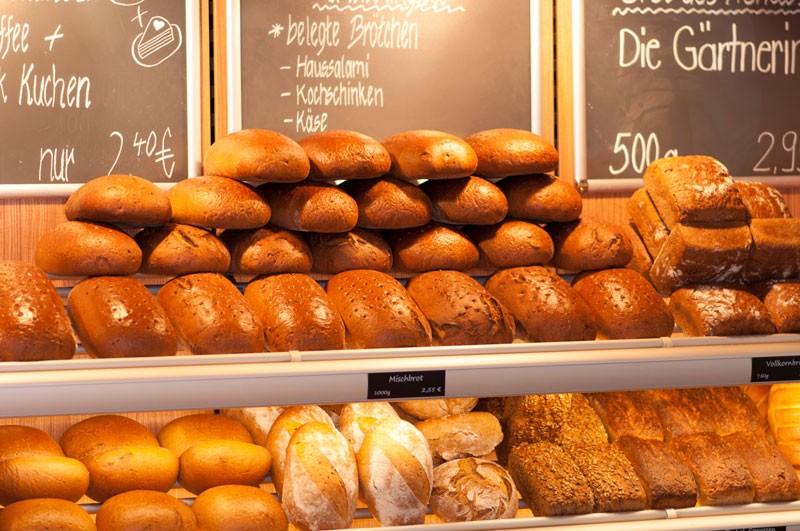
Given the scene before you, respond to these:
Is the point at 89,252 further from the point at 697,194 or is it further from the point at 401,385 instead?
the point at 697,194

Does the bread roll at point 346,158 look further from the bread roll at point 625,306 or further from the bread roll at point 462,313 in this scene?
the bread roll at point 625,306

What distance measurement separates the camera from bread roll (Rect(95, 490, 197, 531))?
2.15 m

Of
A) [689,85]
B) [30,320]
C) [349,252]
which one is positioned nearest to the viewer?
[30,320]

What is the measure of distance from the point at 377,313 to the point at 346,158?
435 millimetres

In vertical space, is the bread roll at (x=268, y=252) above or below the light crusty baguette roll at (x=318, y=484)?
above

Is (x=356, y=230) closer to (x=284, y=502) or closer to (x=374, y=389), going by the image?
(x=374, y=389)

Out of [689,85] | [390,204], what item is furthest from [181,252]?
[689,85]

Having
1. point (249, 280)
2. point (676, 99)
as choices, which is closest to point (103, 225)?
point (249, 280)

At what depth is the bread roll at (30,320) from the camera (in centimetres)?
203

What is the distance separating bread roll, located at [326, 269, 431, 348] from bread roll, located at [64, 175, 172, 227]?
49 cm

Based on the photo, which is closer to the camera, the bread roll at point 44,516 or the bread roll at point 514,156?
the bread roll at point 44,516

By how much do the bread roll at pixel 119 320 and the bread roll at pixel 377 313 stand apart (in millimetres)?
432

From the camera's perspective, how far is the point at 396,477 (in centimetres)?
232

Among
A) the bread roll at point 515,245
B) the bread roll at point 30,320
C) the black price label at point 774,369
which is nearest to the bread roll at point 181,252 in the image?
the bread roll at point 30,320
